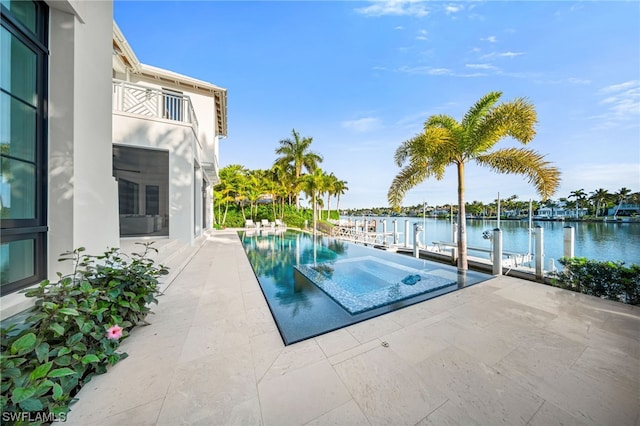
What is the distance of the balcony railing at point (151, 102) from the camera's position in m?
7.13

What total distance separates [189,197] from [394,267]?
7267 mm

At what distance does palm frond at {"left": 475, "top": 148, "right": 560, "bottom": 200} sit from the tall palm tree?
18373 millimetres

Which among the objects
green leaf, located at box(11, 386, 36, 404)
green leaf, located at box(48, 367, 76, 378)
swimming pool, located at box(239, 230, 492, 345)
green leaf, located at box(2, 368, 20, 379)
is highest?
green leaf, located at box(2, 368, 20, 379)

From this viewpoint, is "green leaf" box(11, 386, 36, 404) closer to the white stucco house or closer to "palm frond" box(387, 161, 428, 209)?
the white stucco house

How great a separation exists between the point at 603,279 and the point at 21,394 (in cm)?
748

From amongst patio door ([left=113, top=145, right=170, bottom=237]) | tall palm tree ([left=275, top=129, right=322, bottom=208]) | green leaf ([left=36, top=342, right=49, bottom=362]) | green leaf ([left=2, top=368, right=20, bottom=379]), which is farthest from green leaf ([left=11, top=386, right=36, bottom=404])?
tall palm tree ([left=275, top=129, right=322, bottom=208])

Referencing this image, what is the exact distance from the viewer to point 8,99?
2062 mm

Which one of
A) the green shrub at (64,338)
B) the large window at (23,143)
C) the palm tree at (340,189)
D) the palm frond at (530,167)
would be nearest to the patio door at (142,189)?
the large window at (23,143)

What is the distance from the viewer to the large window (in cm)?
203

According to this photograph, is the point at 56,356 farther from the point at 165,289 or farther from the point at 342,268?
the point at 342,268

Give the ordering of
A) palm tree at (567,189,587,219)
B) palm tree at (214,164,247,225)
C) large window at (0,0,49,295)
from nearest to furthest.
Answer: large window at (0,0,49,295), palm tree at (214,164,247,225), palm tree at (567,189,587,219)

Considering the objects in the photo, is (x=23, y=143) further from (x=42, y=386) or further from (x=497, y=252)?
(x=497, y=252)

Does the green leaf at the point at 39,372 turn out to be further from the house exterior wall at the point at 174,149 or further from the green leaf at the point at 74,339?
the house exterior wall at the point at 174,149

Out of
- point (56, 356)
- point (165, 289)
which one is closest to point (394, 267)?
point (165, 289)
